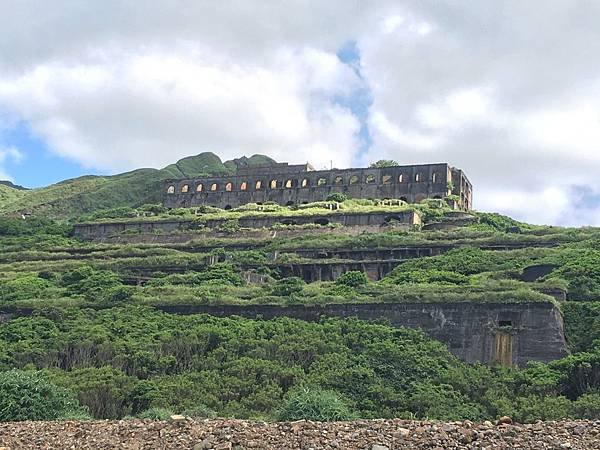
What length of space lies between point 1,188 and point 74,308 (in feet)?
229

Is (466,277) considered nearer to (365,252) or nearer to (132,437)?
(365,252)

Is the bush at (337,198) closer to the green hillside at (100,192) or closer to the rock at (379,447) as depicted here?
the green hillside at (100,192)

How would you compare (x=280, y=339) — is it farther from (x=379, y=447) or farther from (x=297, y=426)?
(x=379, y=447)

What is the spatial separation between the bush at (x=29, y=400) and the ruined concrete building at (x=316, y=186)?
42.0 metres

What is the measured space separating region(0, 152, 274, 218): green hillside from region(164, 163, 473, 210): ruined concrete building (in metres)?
9.44

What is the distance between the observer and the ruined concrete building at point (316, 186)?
61281mm

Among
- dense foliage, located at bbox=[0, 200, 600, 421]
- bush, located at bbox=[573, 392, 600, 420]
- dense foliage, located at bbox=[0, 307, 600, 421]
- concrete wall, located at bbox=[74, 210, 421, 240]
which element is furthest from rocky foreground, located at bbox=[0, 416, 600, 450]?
concrete wall, located at bbox=[74, 210, 421, 240]

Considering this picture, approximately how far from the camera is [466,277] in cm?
3706

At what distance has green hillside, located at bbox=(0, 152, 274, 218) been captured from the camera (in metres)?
81.4

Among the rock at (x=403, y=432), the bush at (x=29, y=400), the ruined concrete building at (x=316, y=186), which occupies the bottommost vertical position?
the bush at (x=29, y=400)

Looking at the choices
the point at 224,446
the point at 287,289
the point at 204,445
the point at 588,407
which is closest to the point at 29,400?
the point at 204,445

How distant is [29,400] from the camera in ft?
66.1

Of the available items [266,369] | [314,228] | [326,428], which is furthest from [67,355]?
[314,228]

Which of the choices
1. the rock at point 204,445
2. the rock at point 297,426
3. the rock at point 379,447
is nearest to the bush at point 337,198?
the rock at point 297,426
